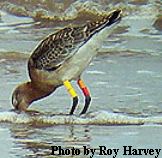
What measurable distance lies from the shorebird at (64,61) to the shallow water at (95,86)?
18 mm

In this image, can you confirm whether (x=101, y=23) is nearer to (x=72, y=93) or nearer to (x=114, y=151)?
(x=72, y=93)

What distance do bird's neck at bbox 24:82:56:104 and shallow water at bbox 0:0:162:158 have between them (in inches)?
0.7

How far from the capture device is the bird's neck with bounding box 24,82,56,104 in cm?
162

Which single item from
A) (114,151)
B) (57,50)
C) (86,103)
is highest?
(57,50)

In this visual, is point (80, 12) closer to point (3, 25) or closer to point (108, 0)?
point (108, 0)

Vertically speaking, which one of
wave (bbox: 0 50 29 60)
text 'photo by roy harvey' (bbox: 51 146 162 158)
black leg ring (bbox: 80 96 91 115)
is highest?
wave (bbox: 0 50 29 60)

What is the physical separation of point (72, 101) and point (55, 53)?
0.15 m

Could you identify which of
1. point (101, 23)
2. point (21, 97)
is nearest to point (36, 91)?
point (21, 97)

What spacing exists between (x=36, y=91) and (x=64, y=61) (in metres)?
0.12

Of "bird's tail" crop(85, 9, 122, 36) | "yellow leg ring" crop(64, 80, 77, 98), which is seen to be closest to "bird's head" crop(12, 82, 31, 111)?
"yellow leg ring" crop(64, 80, 77, 98)

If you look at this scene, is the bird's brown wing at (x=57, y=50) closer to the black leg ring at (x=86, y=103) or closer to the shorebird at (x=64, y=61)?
the shorebird at (x=64, y=61)

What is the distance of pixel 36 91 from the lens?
1.63 m

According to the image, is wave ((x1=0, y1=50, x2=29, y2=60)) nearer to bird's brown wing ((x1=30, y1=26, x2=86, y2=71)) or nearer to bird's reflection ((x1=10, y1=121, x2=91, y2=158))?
bird's brown wing ((x1=30, y1=26, x2=86, y2=71))

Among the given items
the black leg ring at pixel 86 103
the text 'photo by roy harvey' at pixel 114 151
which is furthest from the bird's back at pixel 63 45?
the text 'photo by roy harvey' at pixel 114 151
